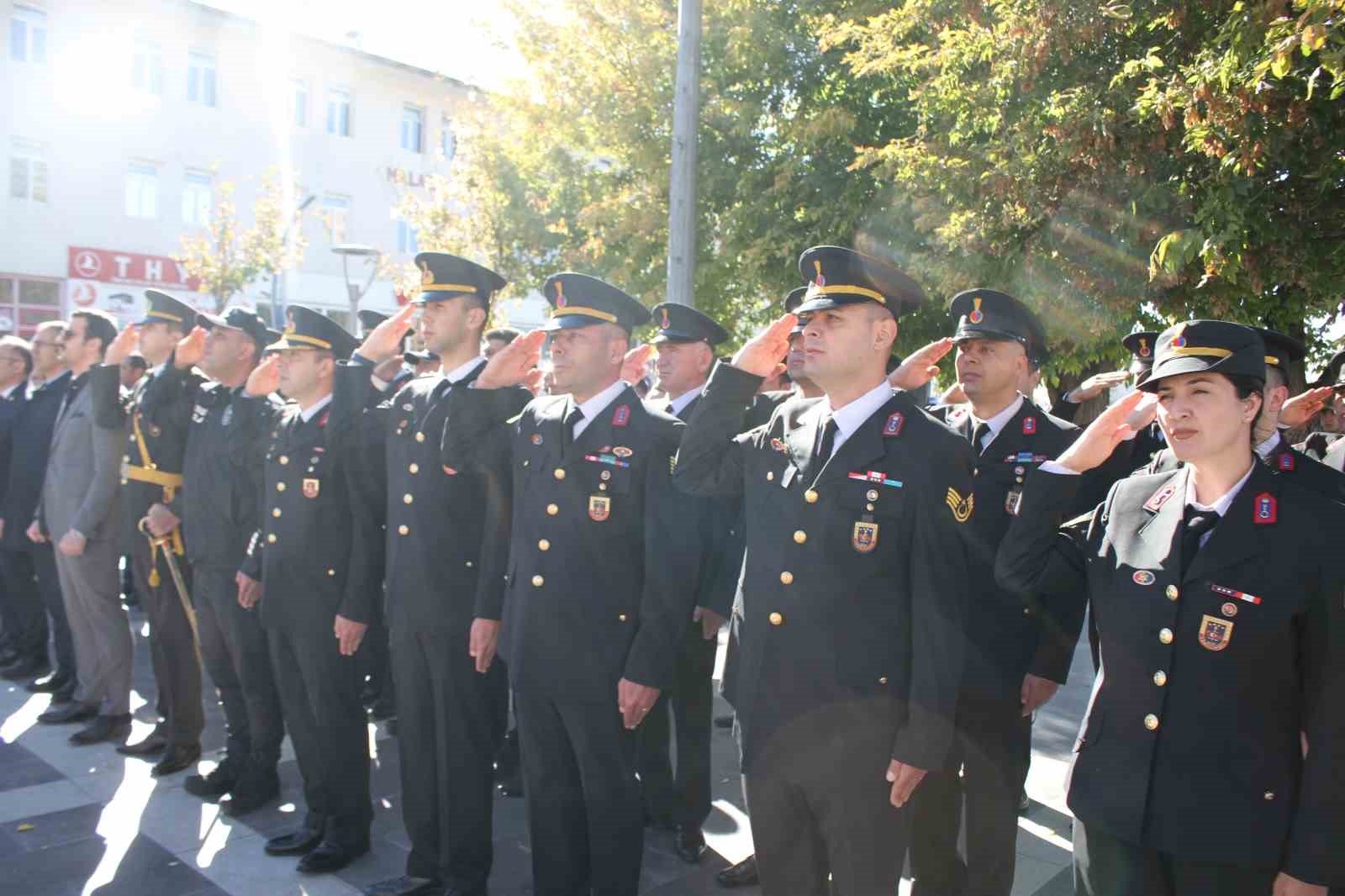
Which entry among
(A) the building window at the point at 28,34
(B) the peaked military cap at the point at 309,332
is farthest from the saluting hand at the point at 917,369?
(A) the building window at the point at 28,34

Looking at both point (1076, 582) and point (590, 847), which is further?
point (590, 847)

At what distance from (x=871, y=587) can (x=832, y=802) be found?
1.85ft

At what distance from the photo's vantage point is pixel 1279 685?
7.62 feet

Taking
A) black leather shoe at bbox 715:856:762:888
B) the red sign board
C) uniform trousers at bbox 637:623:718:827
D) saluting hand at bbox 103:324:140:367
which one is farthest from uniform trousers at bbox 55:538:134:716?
the red sign board

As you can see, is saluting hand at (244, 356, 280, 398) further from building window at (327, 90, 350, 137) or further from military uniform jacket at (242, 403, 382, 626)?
building window at (327, 90, 350, 137)

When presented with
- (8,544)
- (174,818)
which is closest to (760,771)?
(174,818)

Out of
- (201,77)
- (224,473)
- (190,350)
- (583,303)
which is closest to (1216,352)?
(583,303)

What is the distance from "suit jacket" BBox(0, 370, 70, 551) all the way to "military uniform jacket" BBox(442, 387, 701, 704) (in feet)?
16.1

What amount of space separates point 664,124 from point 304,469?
7883mm

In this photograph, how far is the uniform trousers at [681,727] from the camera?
16.1ft

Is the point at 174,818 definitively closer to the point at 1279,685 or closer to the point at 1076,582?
the point at 1076,582

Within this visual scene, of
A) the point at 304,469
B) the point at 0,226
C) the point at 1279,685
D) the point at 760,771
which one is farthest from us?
the point at 0,226

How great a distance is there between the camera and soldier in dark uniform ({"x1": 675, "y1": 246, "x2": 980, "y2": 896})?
2.79 metres

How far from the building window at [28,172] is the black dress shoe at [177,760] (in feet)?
76.8
